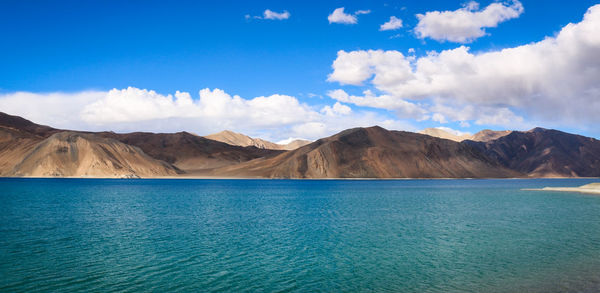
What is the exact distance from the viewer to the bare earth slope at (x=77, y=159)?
16625cm

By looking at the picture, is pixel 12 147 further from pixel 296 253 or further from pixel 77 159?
pixel 296 253

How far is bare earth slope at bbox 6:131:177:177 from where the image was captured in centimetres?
16625

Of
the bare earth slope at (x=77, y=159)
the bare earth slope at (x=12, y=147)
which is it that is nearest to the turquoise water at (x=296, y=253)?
the bare earth slope at (x=77, y=159)

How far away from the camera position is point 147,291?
679 inches

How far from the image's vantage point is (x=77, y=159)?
174750 millimetres

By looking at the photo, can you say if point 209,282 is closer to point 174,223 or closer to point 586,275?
point 586,275

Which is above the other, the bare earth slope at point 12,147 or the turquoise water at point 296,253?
the bare earth slope at point 12,147

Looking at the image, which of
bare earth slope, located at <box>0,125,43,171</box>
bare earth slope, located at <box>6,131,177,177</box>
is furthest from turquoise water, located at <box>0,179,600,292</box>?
bare earth slope, located at <box>0,125,43,171</box>

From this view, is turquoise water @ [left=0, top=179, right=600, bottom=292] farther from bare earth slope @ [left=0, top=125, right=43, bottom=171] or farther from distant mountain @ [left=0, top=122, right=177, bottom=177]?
Result: bare earth slope @ [left=0, top=125, right=43, bottom=171]

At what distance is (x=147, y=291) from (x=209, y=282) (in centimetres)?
257

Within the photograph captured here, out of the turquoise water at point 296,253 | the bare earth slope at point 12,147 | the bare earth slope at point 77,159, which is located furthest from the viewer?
the bare earth slope at point 12,147

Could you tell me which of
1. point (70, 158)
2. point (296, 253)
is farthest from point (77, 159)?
point (296, 253)

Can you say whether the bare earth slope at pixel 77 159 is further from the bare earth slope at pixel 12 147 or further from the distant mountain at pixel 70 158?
the bare earth slope at pixel 12 147

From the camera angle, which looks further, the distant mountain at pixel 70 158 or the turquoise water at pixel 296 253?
the distant mountain at pixel 70 158
